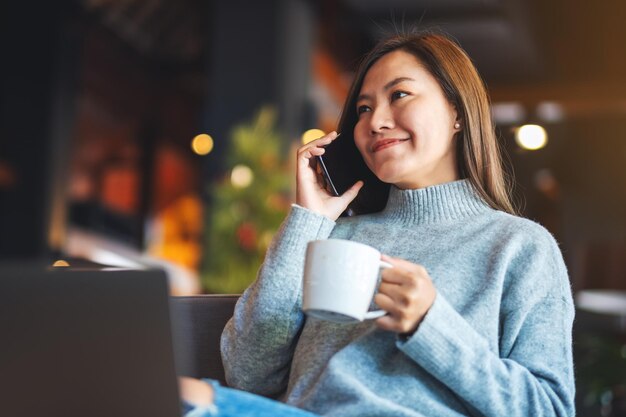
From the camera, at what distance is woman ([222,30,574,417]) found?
1.05 m

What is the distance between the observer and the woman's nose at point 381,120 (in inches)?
50.8

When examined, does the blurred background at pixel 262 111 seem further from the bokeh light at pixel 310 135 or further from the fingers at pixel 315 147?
the fingers at pixel 315 147

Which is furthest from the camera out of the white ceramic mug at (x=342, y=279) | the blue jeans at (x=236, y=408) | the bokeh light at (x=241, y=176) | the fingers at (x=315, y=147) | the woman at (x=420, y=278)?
the bokeh light at (x=241, y=176)

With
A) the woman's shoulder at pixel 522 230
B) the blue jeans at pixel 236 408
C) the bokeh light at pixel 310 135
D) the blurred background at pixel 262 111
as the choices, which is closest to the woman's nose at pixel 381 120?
the woman's shoulder at pixel 522 230

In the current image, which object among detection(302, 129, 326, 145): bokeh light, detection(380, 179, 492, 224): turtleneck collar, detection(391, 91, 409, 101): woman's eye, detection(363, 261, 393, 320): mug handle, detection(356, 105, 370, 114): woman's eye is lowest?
detection(363, 261, 393, 320): mug handle

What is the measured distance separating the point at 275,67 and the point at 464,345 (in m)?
4.88

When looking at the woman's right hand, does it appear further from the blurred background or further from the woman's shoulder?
the blurred background

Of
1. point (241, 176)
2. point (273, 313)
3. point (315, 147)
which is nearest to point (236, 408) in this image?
point (273, 313)

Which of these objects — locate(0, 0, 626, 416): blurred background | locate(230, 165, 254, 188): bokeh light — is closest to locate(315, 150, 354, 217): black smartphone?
locate(0, 0, 626, 416): blurred background

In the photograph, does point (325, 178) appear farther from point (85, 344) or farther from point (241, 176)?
point (241, 176)

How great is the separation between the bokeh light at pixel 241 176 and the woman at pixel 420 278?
→ 3.35 m

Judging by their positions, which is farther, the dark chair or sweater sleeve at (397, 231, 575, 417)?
the dark chair

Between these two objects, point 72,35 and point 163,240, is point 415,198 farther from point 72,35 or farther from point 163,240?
point 163,240

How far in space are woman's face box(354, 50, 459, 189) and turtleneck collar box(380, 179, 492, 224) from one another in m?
0.03
